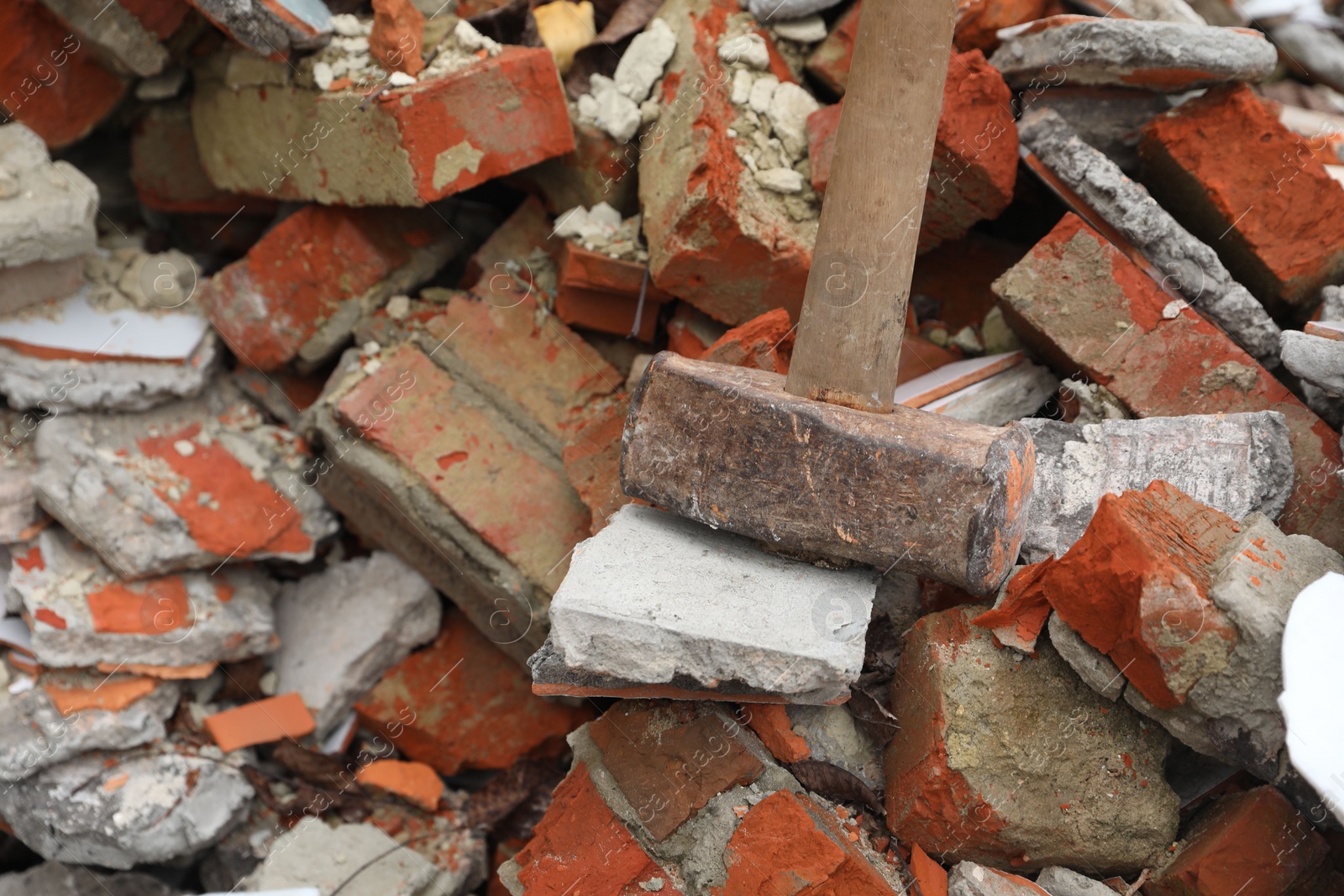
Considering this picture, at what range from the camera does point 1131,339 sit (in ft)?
8.46

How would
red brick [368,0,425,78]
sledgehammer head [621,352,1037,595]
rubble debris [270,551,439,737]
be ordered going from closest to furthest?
sledgehammer head [621,352,1037,595]
red brick [368,0,425,78]
rubble debris [270,551,439,737]

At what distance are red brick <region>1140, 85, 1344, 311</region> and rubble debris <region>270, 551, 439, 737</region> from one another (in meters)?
2.82

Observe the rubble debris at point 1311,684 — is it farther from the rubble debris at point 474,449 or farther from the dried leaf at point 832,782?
the rubble debris at point 474,449

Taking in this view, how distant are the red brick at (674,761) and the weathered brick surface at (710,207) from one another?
1.30 metres

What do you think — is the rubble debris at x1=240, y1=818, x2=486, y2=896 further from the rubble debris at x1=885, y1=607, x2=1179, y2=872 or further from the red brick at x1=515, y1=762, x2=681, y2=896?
the rubble debris at x1=885, y1=607, x2=1179, y2=872

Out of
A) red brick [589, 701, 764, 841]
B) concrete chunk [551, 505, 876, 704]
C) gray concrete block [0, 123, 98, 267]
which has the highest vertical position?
gray concrete block [0, 123, 98, 267]

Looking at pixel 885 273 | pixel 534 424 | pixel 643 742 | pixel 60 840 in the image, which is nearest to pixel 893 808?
pixel 643 742

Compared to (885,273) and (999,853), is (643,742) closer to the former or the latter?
(999,853)

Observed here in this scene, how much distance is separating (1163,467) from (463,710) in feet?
7.93

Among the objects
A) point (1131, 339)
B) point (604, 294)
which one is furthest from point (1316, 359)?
point (604, 294)

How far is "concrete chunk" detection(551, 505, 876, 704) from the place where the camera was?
196 centimetres

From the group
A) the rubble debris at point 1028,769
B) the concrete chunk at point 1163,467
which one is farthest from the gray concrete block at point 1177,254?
the rubble debris at point 1028,769

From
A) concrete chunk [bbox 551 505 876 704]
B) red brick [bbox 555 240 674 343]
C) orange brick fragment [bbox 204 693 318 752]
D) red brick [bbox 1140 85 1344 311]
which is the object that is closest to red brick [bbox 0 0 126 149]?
red brick [bbox 555 240 674 343]

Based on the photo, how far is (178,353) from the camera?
328 centimetres
